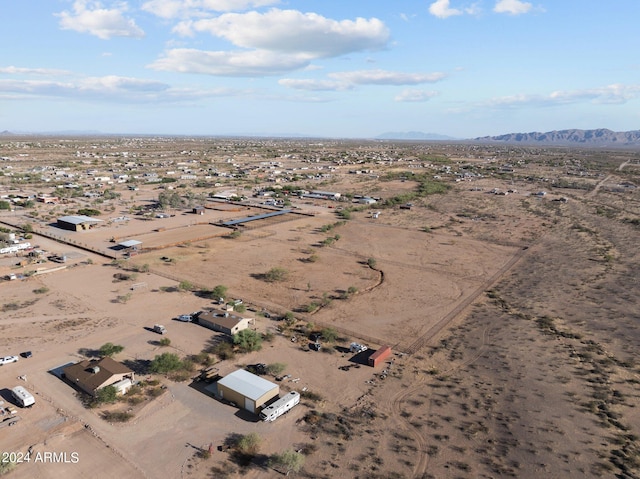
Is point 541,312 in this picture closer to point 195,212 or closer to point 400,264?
point 400,264

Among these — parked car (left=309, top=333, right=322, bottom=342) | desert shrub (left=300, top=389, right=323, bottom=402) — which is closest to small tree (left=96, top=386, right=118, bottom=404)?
desert shrub (left=300, top=389, right=323, bottom=402)

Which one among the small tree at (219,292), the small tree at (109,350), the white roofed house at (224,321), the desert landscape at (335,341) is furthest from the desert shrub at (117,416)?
the small tree at (219,292)

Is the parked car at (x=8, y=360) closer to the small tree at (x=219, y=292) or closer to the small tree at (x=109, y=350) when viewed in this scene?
the small tree at (x=109, y=350)

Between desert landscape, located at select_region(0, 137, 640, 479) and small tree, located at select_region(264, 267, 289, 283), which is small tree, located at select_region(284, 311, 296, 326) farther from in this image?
small tree, located at select_region(264, 267, 289, 283)

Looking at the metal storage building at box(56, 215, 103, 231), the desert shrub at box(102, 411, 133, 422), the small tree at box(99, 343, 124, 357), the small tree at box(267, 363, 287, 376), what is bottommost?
the desert shrub at box(102, 411, 133, 422)

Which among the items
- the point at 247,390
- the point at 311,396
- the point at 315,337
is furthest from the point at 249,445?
the point at 315,337

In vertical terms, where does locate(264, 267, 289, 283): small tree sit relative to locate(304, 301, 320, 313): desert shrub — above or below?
above
